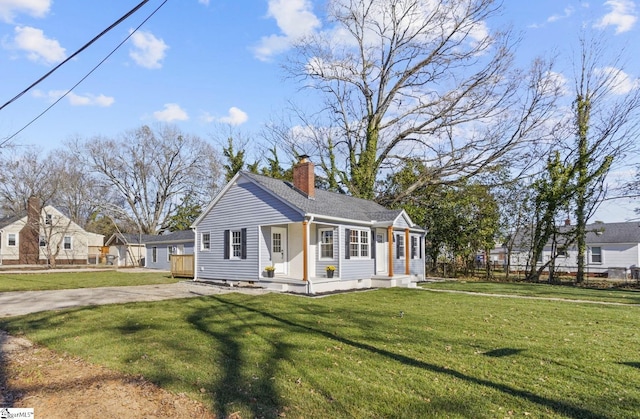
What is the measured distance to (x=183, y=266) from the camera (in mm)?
20594

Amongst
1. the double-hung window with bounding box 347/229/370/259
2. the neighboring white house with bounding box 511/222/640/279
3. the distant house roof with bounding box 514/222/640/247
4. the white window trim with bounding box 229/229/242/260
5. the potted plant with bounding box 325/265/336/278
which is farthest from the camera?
the distant house roof with bounding box 514/222/640/247

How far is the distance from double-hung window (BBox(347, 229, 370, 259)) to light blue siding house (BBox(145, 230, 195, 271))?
15.8m

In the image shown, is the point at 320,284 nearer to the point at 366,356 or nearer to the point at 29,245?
the point at 366,356

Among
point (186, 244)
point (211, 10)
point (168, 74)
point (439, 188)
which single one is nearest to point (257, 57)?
point (168, 74)

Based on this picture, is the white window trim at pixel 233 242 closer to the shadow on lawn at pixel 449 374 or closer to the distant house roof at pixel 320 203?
the distant house roof at pixel 320 203

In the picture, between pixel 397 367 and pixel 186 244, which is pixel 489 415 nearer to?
pixel 397 367

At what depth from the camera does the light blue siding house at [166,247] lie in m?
29.2

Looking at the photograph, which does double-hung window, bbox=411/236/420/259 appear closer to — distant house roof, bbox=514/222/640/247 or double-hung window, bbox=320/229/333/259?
double-hung window, bbox=320/229/333/259

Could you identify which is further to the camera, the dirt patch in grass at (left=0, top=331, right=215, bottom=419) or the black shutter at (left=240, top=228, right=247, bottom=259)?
the black shutter at (left=240, top=228, right=247, bottom=259)

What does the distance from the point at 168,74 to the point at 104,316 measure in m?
8.00

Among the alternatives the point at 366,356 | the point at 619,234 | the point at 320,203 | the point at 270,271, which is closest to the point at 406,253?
the point at 320,203

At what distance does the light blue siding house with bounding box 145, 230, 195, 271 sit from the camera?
29.2m

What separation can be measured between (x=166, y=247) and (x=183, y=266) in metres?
12.1

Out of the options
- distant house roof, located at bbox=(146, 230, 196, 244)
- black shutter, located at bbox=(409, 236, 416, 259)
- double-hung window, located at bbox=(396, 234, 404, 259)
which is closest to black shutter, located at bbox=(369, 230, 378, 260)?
double-hung window, located at bbox=(396, 234, 404, 259)
